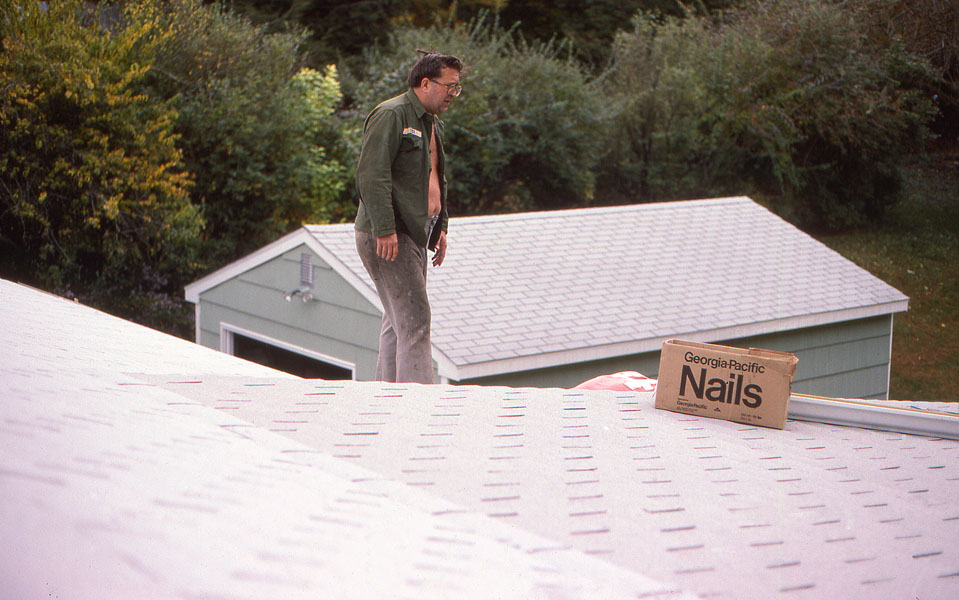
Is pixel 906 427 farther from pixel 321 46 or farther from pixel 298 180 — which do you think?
pixel 321 46

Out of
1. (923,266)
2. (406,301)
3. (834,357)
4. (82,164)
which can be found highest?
(406,301)

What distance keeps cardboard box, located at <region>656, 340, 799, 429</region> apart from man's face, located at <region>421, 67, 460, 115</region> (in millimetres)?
1702

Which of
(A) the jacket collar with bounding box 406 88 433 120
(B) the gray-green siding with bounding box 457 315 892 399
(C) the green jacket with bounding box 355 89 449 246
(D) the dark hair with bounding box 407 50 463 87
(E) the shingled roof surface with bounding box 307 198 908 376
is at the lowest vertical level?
(B) the gray-green siding with bounding box 457 315 892 399

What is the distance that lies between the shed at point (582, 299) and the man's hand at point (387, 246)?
2.44m

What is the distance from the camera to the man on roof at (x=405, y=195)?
383cm

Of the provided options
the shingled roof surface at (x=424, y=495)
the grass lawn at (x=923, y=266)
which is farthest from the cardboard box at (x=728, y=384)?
the grass lawn at (x=923, y=266)

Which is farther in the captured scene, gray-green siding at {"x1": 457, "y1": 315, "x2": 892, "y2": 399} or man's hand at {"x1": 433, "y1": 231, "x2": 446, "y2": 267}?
gray-green siding at {"x1": 457, "y1": 315, "x2": 892, "y2": 399}

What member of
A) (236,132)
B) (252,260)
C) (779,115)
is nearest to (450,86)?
(252,260)

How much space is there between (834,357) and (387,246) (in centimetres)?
664

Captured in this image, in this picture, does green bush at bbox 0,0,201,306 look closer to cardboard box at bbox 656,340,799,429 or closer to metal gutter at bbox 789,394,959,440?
cardboard box at bbox 656,340,799,429

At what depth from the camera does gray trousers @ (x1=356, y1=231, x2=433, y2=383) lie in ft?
13.4

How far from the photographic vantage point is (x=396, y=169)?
4.00m

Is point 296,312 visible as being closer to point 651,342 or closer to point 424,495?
point 651,342

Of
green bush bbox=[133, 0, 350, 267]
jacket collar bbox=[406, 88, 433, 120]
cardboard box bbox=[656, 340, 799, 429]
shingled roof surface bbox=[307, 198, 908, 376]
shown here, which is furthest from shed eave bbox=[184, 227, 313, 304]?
cardboard box bbox=[656, 340, 799, 429]
